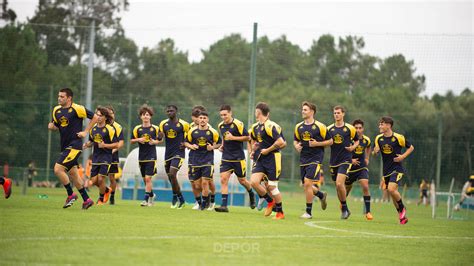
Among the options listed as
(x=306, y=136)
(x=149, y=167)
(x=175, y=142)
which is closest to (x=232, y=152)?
(x=306, y=136)

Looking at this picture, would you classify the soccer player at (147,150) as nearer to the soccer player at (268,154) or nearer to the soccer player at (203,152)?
the soccer player at (203,152)

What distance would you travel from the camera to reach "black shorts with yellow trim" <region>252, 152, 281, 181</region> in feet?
51.9

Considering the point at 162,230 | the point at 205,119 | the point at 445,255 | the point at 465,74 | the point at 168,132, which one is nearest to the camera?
the point at 445,255

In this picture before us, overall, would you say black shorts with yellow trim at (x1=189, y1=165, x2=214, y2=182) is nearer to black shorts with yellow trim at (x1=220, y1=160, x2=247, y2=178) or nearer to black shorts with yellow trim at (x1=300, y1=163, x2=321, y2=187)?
black shorts with yellow trim at (x1=220, y1=160, x2=247, y2=178)

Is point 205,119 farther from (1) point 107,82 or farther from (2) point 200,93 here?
(1) point 107,82

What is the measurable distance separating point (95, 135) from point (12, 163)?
17486mm

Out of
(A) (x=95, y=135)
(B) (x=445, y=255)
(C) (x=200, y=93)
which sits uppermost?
(C) (x=200, y=93)

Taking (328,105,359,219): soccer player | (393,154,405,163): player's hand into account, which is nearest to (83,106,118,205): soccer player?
(328,105,359,219): soccer player

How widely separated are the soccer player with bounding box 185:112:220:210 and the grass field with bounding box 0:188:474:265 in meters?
3.67

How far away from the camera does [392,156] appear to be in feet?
56.8

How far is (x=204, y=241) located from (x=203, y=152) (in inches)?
330

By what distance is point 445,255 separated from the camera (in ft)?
33.7

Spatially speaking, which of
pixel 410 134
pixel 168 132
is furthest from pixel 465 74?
pixel 168 132

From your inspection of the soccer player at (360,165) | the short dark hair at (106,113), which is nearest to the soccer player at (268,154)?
the soccer player at (360,165)
